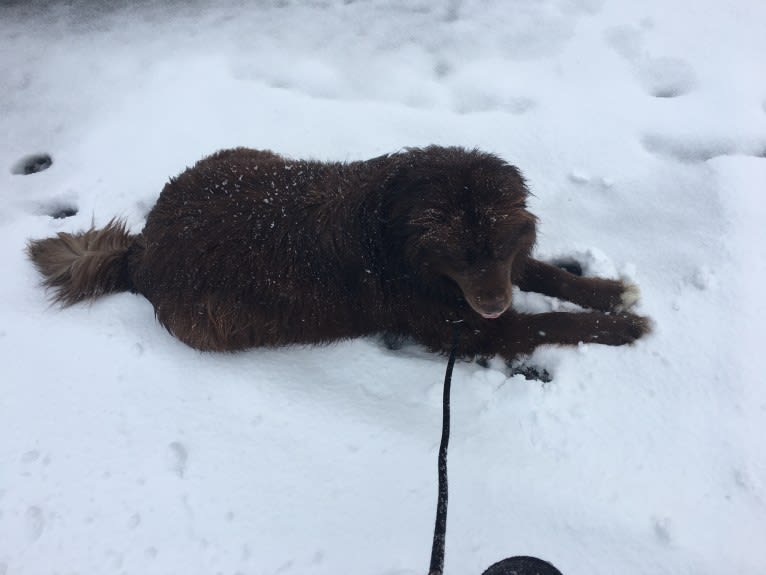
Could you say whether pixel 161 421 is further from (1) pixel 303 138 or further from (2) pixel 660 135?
(2) pixel 660 135

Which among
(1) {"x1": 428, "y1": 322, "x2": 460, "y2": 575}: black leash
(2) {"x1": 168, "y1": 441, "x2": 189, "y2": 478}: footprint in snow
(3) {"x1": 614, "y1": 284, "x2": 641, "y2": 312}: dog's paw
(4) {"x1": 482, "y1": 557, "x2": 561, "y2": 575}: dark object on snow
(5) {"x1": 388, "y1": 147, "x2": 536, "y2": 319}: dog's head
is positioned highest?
(5) {"x1": 388, "y1": 147, "x2": 536, "y2": 319}: dog's head

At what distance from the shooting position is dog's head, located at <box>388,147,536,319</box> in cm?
220

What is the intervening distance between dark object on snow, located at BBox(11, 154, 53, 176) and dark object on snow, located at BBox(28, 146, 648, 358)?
1733 mm

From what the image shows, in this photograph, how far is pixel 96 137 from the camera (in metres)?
4.12

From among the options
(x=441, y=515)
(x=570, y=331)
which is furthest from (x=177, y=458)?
(x=570, y=331)

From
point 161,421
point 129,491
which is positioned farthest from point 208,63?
point 129,491

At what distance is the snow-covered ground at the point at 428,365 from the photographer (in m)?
2.19

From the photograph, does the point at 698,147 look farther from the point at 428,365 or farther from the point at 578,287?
the point at 428,365

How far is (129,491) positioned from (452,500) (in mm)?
1509

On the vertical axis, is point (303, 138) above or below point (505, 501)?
above

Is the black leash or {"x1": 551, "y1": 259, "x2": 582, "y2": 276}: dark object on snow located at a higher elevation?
the black leash

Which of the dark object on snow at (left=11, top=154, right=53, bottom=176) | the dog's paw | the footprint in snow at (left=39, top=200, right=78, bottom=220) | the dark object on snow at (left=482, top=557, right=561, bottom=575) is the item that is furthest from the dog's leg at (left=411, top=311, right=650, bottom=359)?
the dark object on snow at (left=11, top=154, right=53, bottom=176)

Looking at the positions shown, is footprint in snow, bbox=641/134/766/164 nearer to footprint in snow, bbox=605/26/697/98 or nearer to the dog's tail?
footprint in snow, bbox=605/26/697/98

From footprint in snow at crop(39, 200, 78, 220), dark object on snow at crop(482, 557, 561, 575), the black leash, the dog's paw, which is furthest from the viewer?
footprint in snow at crop(39, 200, 78, 220)
